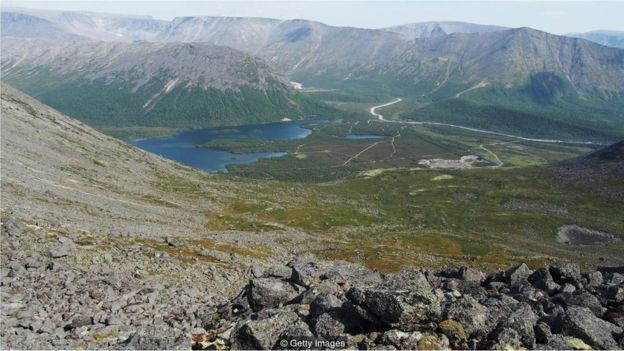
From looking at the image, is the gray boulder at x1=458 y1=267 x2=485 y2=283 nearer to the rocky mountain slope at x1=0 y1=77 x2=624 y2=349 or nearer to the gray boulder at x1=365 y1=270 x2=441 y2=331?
the rocky mountain slope at x1=0 y1=77 x2=624 y2=349

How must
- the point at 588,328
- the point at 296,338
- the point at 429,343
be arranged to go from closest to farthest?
the point at 429,343, the point at 296,338, the point at 588,328

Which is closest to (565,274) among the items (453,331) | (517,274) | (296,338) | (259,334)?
Answer: (517,274)

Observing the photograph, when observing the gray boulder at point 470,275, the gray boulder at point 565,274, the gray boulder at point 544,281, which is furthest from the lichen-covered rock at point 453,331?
the gray boulder at point 565,274

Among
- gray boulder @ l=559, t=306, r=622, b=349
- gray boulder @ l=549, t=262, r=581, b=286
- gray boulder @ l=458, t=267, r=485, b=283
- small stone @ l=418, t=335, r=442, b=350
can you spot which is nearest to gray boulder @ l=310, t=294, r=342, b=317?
small stone @ l=418, t=335, r=442, b=350

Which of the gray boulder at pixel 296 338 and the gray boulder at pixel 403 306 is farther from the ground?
the gray boulder at pixel 403 306

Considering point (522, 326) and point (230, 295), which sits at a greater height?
point (522, 326)

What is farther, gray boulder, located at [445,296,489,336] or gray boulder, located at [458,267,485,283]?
gray boulder, located at [458,267,485,283]

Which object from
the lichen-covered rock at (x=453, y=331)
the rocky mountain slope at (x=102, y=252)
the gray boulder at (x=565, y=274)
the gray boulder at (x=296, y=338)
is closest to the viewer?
the gray boulder at (x=296, y=338)

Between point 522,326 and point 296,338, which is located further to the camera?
point 522,326

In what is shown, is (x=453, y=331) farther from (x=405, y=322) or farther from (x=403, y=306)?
(x=403, y=306)

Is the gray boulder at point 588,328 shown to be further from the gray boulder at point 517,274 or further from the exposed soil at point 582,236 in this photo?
the exposed soil at point 582,236

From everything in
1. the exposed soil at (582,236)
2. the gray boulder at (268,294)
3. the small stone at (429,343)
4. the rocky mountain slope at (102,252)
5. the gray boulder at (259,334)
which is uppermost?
the small stone at (429,343)
